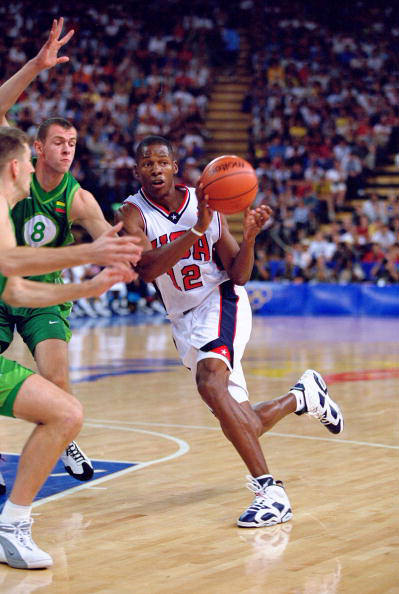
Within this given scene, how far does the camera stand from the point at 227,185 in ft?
16.1

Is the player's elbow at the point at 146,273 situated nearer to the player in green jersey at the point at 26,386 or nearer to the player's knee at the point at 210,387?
the player's knee at the point at 210,387

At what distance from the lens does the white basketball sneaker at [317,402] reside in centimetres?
584

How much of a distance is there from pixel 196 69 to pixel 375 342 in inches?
518

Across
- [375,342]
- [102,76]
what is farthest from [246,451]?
[102,76]

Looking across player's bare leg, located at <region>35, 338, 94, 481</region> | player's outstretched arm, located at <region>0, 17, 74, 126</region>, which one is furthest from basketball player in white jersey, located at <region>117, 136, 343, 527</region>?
player's outstretched arm, located at <region>0, 17, 74, 126</region>

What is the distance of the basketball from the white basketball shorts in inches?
28.4

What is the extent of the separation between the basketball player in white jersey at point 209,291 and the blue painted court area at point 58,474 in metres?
1.08

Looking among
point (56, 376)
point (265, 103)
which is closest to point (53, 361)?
point (56, 376)

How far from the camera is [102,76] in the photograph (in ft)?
78.7

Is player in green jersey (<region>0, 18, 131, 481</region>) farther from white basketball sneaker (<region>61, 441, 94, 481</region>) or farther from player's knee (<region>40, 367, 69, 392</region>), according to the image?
white basketball sneaker (<region>61, 441, 94, 481</region>)

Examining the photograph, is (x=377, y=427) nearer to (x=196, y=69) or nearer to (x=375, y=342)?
(x=375, y=342)

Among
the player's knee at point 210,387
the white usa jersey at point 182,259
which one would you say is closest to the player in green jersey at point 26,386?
the player's knee at point 210,387

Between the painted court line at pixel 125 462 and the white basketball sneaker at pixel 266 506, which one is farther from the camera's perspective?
the painted court line at pixel 125 462

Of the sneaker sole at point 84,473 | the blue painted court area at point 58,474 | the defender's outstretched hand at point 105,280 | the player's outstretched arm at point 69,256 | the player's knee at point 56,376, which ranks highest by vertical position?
the player's outstretched arm at point 69,256
